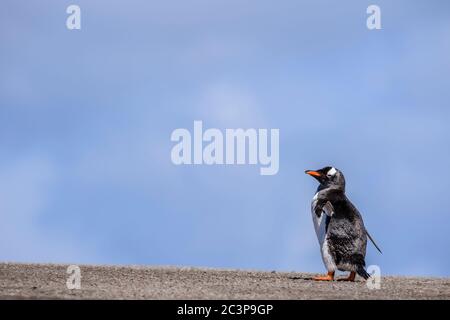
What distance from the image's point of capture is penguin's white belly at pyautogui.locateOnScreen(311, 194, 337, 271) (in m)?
13.8

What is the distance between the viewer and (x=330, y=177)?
1473 cm

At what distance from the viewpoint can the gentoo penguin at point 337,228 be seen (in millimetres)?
13695

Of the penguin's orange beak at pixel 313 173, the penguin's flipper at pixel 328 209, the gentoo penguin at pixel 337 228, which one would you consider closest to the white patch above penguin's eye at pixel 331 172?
the gentoo penguin at pixel 337 228

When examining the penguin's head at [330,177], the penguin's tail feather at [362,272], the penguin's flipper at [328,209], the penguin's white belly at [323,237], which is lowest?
the penguin's tail feather at [362,272]

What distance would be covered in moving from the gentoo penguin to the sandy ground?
0.48 metres

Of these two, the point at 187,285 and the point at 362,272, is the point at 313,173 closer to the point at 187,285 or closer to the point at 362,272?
the point at 362,272

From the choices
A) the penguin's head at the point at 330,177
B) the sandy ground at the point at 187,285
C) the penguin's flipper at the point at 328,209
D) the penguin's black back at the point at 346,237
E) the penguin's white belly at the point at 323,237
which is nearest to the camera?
the sandy ground at the point at 187,285

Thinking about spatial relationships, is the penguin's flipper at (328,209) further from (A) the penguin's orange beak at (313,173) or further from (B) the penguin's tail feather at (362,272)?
(B) the penguin's tail feather at (362,272)

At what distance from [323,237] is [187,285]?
3.22m

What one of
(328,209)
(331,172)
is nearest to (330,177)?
(331,172)

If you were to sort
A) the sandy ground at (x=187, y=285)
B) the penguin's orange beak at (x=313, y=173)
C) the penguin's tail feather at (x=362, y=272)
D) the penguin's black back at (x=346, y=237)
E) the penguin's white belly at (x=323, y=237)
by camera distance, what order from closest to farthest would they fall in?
1. the sandy ground at (x=187, y=285)
2. the penguin's tail feather at (x=362, y=272)
3. the penguin's black back at (x=346, y=237)
4. the penguin's white belly at (x=323, y=237)
5. the penguin's orange beak at (x=313, y=173)

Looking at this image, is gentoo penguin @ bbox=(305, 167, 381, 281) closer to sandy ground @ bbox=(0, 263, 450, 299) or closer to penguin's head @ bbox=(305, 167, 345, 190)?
penguin's head @ bbox=(305, 167, 345, 190)
